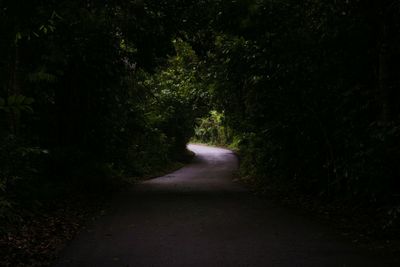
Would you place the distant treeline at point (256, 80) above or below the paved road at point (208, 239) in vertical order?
above

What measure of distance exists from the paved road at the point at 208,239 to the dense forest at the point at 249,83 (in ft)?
3.95

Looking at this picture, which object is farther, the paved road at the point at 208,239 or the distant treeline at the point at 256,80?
the distant treeline at the point at 256,80

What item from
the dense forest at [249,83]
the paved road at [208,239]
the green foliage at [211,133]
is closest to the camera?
the paved road at [208,239]

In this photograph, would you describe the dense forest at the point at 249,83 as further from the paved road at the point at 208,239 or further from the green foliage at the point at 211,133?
the green foliage at the point at 211,133

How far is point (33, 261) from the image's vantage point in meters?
7.56

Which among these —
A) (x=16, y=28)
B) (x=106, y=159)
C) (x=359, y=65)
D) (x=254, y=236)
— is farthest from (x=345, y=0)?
(x=106, y=159)

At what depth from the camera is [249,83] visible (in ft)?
54.1

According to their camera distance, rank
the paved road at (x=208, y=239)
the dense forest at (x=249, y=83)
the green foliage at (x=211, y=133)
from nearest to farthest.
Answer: the paved road at (x=208, y=239) → the dense forest at (x=249, y=83) → the green foliage at (x=211, y=133)

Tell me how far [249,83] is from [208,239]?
8294mm

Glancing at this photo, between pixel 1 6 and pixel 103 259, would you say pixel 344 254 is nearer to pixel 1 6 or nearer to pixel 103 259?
pixel 103 259

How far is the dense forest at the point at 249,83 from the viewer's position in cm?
996

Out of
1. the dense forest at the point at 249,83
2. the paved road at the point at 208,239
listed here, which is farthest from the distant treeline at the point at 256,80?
the paved road at the point at 208,239

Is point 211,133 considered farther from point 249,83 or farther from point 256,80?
point 256,80

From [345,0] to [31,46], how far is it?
7.65 m
